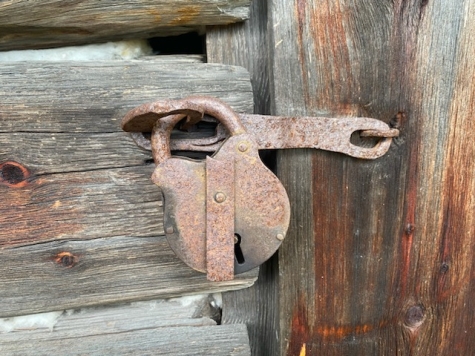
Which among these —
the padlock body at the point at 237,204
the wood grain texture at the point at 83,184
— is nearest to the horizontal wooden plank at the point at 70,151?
the wood grain texture at the point at 83,184

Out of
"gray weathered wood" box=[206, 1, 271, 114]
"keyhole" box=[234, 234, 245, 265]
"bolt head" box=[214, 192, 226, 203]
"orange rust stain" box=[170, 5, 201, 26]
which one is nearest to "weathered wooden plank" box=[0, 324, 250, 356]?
"keyhole" box=[234, 234, 245, 265]

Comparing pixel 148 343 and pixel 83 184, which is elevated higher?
pixel 83 184

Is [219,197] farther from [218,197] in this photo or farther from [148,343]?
[148,343]

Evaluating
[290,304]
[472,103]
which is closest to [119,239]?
[290,304]

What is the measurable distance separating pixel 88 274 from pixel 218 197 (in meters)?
0.31

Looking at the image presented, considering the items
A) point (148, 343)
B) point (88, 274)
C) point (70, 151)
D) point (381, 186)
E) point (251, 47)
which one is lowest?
point (148, 343)

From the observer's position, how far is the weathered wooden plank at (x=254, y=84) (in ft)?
2.51

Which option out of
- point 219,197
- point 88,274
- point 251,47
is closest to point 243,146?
point 219,197

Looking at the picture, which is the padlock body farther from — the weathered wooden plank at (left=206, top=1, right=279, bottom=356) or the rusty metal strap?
the weathered wooden plank at (left=206, top=1, right=279, bottom=356)

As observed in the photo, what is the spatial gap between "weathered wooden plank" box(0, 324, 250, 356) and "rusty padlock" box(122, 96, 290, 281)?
23cm

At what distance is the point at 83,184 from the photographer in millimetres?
736

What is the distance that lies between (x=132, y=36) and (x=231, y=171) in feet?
1.04

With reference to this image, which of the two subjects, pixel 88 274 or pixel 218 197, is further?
pixel 88 274

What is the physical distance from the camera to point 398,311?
87 centimetres
